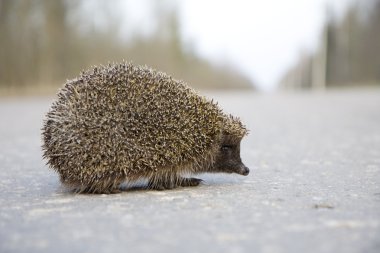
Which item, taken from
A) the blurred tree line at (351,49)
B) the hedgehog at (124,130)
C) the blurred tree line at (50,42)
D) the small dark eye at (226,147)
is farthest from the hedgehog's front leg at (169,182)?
the blurred tree line at (351,49)

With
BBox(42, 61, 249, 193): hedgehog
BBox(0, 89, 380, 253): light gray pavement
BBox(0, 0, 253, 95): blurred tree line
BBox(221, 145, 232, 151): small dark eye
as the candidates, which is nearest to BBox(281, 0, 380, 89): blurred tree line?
BBox(0, 0, 253, 95): blurred tree line

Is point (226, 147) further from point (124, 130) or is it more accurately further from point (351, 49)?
point (351, 49)

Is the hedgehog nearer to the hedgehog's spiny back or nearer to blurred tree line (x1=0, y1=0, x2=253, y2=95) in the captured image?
the hedgehog's spiny back

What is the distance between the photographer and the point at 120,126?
4023mm

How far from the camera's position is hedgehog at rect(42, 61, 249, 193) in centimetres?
398

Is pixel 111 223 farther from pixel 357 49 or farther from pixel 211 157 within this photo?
pixel 357 49

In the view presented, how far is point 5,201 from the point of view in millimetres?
3850

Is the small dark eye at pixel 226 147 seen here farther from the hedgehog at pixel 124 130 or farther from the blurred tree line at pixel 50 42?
the blurred tree line at pixel 50 42

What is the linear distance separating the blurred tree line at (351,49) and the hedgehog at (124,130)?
176ft

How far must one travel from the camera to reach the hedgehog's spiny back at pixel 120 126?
3.98 m

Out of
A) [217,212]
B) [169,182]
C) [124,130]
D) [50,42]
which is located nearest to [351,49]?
[50,42]

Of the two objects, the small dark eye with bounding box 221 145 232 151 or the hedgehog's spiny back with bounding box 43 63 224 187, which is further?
the small dark eye with bounding box 221 145 232 151

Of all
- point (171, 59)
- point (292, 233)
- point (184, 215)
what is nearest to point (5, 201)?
point (184, 215)

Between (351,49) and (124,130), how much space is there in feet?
200
